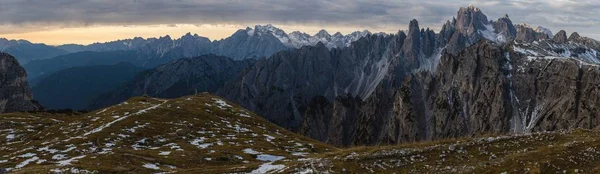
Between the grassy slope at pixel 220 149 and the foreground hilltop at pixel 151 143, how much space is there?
0.16 meters

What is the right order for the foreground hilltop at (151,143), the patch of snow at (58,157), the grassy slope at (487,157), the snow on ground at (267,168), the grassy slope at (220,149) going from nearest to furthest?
the grassy slope at (487,157), the grassy slope at (220,149), the snow on ground at (267,168), the foreground hilltop at (151,143), the patch of snow at (58,157)

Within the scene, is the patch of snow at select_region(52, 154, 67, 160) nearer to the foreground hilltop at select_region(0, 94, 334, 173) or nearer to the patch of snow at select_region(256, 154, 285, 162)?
the foreground hilltop at select_region(0, 94, 334, 173)

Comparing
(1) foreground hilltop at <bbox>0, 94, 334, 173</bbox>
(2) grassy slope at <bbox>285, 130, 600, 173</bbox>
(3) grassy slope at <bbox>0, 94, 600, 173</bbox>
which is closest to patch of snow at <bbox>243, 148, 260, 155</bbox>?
(1) foreground hilltop at <bbox>0, 94, 334, 173</bbox>

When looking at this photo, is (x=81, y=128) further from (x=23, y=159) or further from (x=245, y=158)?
(x=245, y=158)

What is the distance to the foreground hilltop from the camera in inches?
2329

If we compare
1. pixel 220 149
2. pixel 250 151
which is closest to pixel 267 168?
pixel 250 151

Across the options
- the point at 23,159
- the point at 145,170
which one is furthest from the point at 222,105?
the point at 145,170

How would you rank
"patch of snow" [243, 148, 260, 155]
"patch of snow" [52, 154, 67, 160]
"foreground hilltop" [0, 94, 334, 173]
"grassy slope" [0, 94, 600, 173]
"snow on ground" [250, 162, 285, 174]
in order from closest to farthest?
"grassy slope" [0, 94, 600, 173] → "snow on ground" [250, 162, 285, 174] → "foreground hilltop" [0, 94, 334, 173] → "patch of snow" [52, 154, 67, 160] → "patch of snow" [243, 148, 260, 155]

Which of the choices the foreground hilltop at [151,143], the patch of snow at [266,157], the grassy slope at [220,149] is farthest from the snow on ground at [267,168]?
the patch of snow at [266,157]

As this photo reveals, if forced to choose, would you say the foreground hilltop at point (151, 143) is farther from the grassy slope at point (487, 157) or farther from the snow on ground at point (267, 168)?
the grassy slope at point (487, 157)

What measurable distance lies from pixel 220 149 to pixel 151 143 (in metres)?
17.3

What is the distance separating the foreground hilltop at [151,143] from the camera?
59.2 metres

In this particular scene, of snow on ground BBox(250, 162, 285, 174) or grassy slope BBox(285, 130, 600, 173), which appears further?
snow on ground BBox(250, 162, 285, 174)

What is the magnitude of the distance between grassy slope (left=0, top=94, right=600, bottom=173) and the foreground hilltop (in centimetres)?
16
